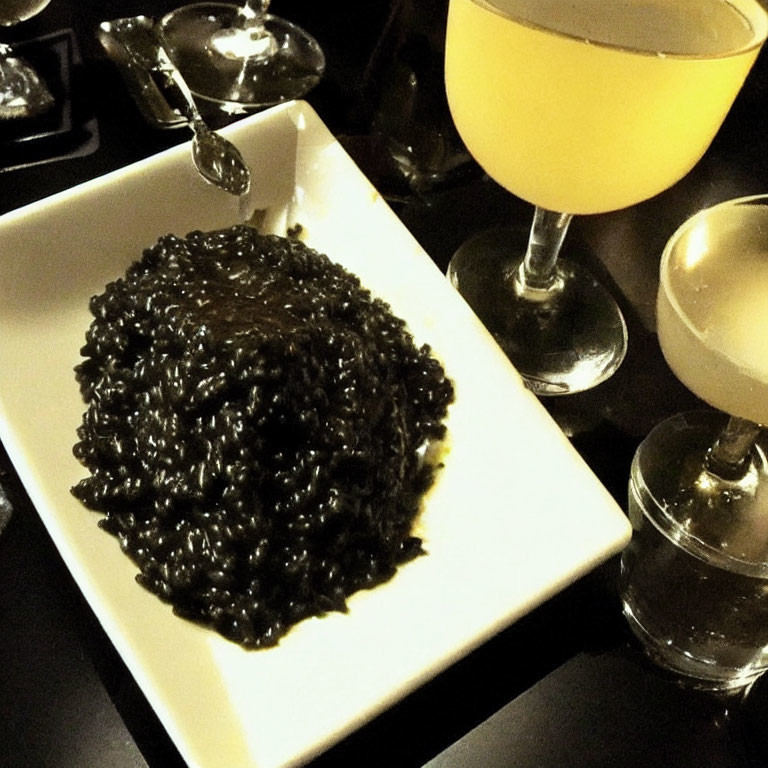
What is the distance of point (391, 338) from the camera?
3.48ft

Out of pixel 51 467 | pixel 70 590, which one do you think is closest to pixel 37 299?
pixel 51 467

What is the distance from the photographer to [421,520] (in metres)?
0.93

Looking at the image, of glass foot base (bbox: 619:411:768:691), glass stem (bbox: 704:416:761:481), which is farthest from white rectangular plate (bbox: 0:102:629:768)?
glass stem (bbox: 704:416:761:481)

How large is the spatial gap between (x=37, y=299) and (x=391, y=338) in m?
0.41

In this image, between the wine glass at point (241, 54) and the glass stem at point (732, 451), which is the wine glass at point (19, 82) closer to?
the wine glass at point (241, 54)

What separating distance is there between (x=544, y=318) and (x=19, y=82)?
2.69 feet

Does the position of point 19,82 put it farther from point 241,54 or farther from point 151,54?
point 241,54

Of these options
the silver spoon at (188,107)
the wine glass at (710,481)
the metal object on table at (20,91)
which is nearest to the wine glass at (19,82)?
the metal object on table at (20,91)

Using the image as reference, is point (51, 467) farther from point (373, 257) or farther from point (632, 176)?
point (632, 176)

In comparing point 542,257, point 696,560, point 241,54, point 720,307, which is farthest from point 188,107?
point 696,560

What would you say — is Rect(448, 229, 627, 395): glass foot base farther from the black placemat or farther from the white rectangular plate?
the black placemat

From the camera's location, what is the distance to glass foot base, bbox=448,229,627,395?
46.1 inches

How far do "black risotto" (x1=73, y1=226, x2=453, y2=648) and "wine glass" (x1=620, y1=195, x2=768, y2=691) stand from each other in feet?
0.84

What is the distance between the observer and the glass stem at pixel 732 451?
3.44ft
